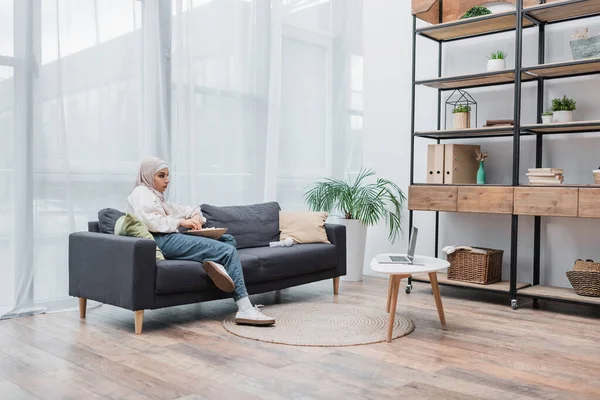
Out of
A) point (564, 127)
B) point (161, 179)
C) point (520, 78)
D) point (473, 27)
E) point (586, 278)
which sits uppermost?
point (473, 27)

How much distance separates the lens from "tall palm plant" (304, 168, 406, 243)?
5492mm

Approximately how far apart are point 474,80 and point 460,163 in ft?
2.14

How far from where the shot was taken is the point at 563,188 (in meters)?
4.14

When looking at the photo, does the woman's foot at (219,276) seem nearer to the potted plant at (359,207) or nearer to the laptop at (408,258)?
the laptop at (408,258)

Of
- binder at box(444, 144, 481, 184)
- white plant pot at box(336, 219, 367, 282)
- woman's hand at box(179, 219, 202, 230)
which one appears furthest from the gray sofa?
binder at box(444, 144, 481, 184)

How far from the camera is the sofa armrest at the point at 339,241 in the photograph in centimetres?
483

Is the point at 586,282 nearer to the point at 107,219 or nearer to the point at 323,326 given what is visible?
the point at 323,326

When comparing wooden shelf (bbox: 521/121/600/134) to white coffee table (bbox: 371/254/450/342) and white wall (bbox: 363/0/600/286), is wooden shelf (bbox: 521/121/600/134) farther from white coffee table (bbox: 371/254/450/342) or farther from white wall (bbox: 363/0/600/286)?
white coffee table (bbox: 371/254/450/342)

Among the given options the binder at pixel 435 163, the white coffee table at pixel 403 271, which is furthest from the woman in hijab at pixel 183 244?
the binder at pixel 435 163

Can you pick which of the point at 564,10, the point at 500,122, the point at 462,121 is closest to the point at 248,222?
the point at 462,121

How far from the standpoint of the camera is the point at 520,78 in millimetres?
4398

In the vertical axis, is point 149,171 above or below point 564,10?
below

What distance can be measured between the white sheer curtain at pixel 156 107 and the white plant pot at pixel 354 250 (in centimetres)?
63

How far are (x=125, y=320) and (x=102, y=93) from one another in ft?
5.19
